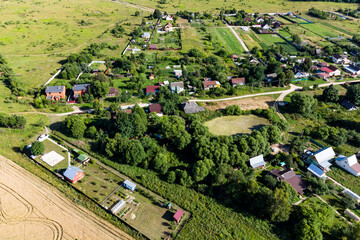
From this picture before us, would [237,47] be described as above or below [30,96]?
above

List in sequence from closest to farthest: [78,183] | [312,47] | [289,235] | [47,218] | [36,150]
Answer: [289,235] < [47,218] < [78,183] < [36,150] < [312,47]

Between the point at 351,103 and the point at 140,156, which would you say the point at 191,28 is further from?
the point at 140,156

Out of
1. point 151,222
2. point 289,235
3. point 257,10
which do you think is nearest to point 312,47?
point 257,10

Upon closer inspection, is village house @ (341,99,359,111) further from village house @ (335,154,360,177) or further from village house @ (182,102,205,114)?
village house @ (182,102,205,114)

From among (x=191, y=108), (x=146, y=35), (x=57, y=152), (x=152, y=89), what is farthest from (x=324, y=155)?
(x=146, y=35)

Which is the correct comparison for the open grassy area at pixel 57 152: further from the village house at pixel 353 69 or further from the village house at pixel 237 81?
the village house at pixel 353 69

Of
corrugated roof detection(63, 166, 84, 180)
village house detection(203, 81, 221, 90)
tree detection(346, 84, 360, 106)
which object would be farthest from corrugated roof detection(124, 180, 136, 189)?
tree detection(346, 84, 360, 106)

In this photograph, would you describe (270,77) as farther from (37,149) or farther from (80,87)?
(37,149)

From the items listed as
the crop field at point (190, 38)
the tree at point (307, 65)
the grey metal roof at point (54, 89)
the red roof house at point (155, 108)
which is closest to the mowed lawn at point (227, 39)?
the crop field at point (190, 38)
